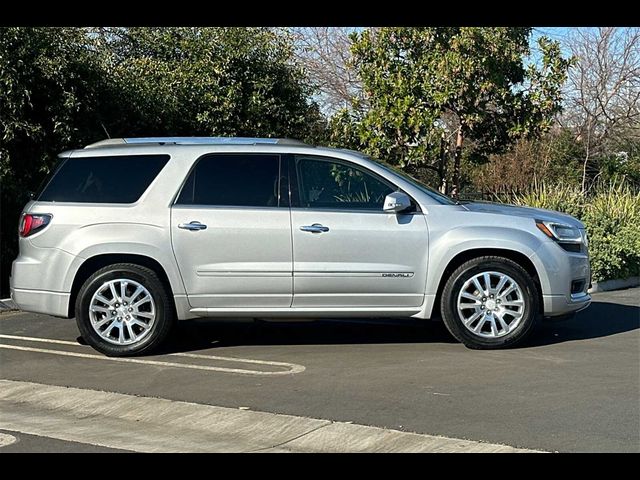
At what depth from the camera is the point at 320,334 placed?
8.92 meters

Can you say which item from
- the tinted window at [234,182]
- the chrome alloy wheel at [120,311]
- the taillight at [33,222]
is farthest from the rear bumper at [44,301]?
the tinted window at [234,182]

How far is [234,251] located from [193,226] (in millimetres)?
429

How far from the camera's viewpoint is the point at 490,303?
7926mm

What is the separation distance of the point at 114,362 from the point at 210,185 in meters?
1.80

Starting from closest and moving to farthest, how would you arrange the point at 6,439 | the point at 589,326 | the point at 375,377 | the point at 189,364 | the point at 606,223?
the point at 6,439 < the point at 375,377 < the point at 189,364 < the point at 589,326 < the point at 606,223

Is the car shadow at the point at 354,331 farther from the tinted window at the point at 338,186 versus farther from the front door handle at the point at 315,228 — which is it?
Answer: the tinted window at the point at 338,186

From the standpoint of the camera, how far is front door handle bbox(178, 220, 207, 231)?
787cm

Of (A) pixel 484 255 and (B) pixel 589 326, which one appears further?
(B) pixel 589 326

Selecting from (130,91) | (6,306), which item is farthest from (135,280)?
(130,91)

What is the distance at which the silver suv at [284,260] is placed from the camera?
7859 millimetres

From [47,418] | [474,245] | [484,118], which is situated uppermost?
[484,118]

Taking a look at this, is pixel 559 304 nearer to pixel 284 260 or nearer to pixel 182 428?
Result: pixel 284 260
